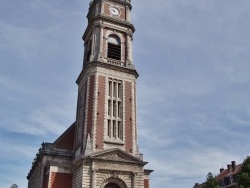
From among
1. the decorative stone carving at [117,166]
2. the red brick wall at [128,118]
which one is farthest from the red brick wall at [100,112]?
the red brick wall at [128,118]

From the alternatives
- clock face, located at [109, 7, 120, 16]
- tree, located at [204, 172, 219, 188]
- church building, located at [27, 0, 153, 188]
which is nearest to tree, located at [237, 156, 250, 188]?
tree, located at [204, 172, 219, 188]

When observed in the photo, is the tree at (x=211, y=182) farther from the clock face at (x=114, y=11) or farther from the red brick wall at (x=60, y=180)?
the clock face at (x=114, y=11)

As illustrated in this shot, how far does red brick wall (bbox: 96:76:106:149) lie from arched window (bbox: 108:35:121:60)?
400cm

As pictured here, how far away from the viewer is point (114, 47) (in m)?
37.7

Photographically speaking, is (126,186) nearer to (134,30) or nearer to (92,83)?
(92,83)

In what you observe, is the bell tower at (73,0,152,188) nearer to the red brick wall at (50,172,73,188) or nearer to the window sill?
→ the window sill

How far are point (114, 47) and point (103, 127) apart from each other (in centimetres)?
1080

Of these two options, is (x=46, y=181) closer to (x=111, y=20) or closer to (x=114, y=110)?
(x=114, y=110)

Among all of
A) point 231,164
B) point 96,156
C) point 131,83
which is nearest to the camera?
point 96,156

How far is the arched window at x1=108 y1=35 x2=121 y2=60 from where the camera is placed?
122 feet

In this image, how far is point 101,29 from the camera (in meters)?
37.8

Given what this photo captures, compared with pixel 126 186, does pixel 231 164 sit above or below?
above

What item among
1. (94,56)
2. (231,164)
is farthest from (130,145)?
(231,164)

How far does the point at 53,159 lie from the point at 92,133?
525 cm
